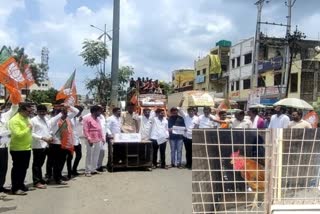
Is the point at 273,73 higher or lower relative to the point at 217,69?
lower

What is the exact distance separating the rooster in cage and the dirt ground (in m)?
3.78

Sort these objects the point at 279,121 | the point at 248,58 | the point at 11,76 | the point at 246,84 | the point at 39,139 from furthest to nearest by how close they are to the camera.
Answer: the point at 246,84
the point at 248,58
the point at 279,121
the point at 39,139
the point at 11,76

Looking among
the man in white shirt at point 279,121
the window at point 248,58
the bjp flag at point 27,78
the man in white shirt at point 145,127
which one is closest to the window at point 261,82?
the window at point 248,58

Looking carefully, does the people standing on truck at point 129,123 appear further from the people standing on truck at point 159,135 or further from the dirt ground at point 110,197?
the dirt ground at point 110,197

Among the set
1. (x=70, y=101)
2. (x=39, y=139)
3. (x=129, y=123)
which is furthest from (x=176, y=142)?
(x=39, y=139)

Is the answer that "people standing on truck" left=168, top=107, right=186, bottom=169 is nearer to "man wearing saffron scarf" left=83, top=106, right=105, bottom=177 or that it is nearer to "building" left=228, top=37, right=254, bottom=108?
"man wearing saffron scarf" left=83, top=106, right=105, bottom=177

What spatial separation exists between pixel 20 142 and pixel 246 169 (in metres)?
5.78

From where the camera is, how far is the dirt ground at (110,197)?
7.48 metres

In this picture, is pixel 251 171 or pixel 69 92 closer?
pixel 251 171

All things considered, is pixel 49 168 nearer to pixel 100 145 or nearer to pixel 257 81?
pixel 100 145

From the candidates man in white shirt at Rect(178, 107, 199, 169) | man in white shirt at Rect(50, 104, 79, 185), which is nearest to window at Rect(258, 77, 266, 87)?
man in white shirt at Rect(178, 107, 199, 169)

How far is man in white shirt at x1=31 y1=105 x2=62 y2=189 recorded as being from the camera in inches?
359

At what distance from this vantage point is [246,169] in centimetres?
372

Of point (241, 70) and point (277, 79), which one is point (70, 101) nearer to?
point (277, 79)
